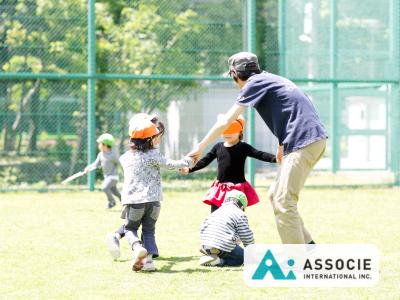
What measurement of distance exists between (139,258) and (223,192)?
124 centimetres

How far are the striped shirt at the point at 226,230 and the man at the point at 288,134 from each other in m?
0.51

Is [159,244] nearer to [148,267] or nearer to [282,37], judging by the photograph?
[148,267]

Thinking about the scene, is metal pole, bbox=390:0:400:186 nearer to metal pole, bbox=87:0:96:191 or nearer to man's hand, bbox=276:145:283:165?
metal pole, bbox=87:0:96:191

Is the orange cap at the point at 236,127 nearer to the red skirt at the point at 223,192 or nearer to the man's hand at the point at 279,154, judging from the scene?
the red skirt at the point at 223,192

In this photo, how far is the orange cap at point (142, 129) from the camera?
703cm

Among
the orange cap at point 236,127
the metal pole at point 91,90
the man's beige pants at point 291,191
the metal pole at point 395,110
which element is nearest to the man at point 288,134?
the man's beige pants at point 291,191

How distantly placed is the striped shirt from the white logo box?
125 millimetres

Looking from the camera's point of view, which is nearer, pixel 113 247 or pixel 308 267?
pixel 308 267

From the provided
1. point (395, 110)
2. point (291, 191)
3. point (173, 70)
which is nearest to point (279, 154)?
point (291, 191)

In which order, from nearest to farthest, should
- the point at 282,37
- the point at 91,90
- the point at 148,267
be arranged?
1. the point at 148,267
2. the point at 91,90
3. the point at 282,37

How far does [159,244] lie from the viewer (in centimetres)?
854

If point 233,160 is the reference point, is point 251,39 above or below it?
above

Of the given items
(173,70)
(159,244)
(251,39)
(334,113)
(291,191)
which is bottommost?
(159,244)

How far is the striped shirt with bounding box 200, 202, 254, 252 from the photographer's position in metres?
7.03
